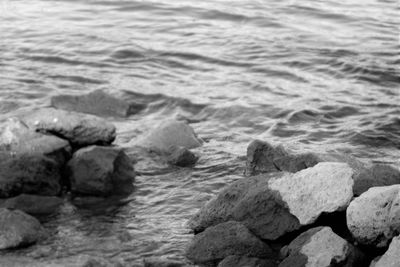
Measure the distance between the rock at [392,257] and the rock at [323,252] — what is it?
0.85ft

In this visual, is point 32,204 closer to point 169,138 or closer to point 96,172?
point 96,172

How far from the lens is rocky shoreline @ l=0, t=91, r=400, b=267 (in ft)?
24.2

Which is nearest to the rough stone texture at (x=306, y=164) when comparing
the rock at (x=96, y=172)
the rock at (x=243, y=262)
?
the rock at (x=243, y=262)

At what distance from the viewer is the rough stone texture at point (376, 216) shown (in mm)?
7295

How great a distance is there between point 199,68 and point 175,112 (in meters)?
2.30

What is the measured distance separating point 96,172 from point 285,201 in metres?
2.38

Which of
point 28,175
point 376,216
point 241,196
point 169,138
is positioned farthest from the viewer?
point 169,138

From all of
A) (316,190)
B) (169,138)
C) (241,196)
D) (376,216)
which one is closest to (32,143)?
(169,138)

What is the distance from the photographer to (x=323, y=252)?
7.24 metres

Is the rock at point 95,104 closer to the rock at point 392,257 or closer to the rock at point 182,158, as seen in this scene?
the rock at point 182,158

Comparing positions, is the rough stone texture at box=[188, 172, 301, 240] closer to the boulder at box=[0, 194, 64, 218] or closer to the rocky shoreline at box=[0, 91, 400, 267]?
the rocky shoreline at box=[0, 91, 400, 267]

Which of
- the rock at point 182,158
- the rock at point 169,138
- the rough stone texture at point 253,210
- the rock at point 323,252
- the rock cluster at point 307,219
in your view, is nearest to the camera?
the rock at point 323,252

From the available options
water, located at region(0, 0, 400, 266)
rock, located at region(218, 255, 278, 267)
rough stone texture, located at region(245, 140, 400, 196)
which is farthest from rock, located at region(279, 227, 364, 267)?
water, located at region(0, 0, 400, 266)

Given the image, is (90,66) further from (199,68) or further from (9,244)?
(9,244)
